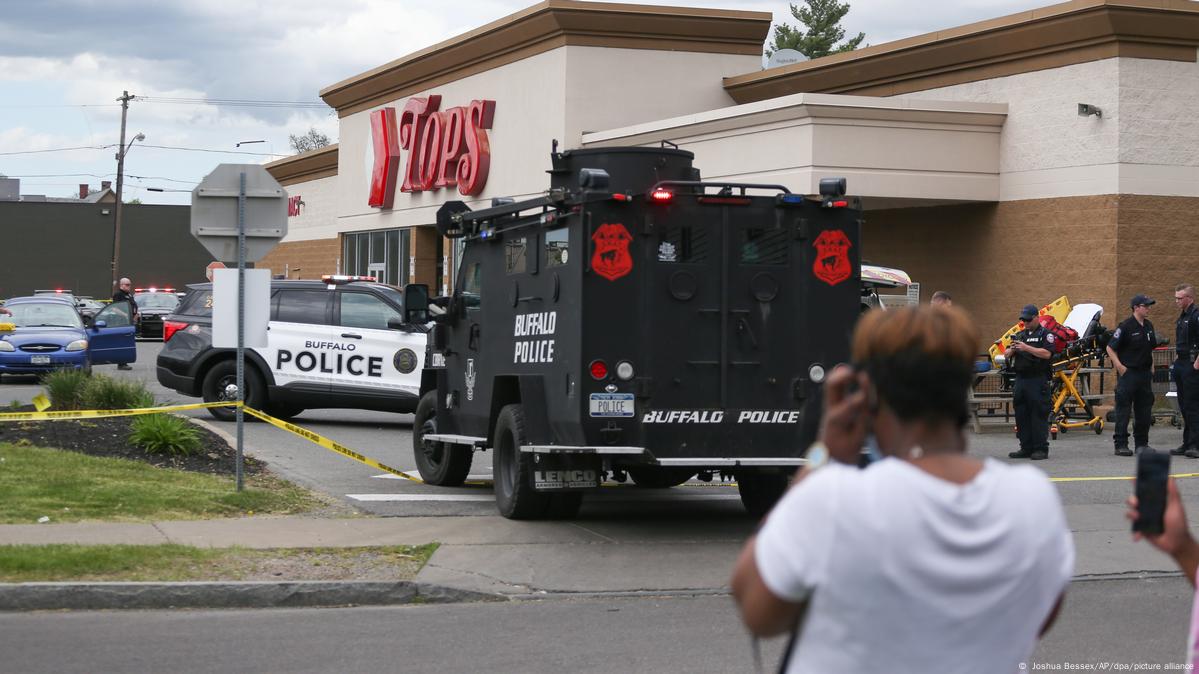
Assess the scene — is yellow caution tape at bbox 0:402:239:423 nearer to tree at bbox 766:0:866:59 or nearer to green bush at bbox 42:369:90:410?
green bush at bbox 42:369:90:410

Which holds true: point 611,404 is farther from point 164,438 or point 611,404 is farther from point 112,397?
point 112,397

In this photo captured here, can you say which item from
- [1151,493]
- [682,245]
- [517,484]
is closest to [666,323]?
[682,245]

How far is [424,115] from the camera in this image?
39688mm

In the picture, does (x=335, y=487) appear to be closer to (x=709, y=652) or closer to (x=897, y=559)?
(x=709, y=652)

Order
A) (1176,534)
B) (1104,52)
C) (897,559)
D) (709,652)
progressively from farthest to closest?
(1104,52) → (709,652) → (1176,534) → (897,559)

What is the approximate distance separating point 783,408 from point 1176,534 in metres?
7.96

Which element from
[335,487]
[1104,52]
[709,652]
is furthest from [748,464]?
[1104,52]

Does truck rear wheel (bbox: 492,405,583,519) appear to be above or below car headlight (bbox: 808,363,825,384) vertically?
below

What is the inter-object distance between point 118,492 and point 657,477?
4.87 meters

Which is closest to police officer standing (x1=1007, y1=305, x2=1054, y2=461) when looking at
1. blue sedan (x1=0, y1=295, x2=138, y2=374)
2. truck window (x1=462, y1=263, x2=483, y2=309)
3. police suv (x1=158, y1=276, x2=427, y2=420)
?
truck window (x1=462, y1=263, x2=483, y2=309)

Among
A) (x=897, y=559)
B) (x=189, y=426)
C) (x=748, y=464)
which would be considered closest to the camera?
(x=897, y=559)

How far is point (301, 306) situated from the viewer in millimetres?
20031

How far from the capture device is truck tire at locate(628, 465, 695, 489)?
12.1m

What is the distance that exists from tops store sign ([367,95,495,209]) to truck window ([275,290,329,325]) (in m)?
16.5
